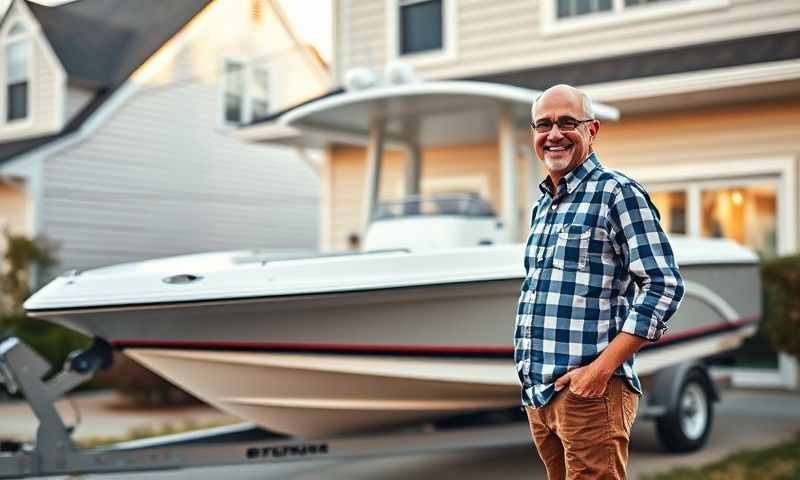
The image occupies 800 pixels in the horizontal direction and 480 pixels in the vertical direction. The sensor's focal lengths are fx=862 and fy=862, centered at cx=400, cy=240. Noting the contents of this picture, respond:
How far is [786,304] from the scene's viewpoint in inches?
245

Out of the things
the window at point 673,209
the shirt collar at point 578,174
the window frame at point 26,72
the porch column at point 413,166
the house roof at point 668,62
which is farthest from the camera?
the window frame at point 26,72

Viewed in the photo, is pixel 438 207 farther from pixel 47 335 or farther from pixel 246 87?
pixel 246 87

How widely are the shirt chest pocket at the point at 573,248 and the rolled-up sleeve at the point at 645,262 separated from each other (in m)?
0.08

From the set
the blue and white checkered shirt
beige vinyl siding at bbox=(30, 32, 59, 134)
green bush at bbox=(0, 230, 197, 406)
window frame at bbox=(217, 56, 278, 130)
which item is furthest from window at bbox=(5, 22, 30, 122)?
the blue and white checkered shirt

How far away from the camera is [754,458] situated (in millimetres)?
5562

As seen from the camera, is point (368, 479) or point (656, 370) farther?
point (656, 370)

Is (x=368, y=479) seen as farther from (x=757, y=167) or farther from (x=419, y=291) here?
(x=757, y=167)

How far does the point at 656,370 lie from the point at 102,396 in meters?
6.27

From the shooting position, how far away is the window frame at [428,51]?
10164 mm

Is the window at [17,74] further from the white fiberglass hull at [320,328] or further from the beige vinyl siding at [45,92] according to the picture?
the white fiberglass hull at [320,328]

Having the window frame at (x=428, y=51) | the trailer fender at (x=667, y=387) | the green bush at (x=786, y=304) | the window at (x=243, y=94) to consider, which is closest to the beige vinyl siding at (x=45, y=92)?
the window at (x=243, y=94)

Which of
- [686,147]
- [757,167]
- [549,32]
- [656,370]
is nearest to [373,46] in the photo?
[549,32]

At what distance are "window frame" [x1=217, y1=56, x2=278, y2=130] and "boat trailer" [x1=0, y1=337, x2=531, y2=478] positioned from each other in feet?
36.0

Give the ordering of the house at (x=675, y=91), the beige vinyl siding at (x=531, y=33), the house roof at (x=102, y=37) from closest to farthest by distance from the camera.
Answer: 1. the house at (x=675, y=91)
2. the beige vinyl siding at (x=531, y=33)
3. the house roof at (x=102, y=37)
